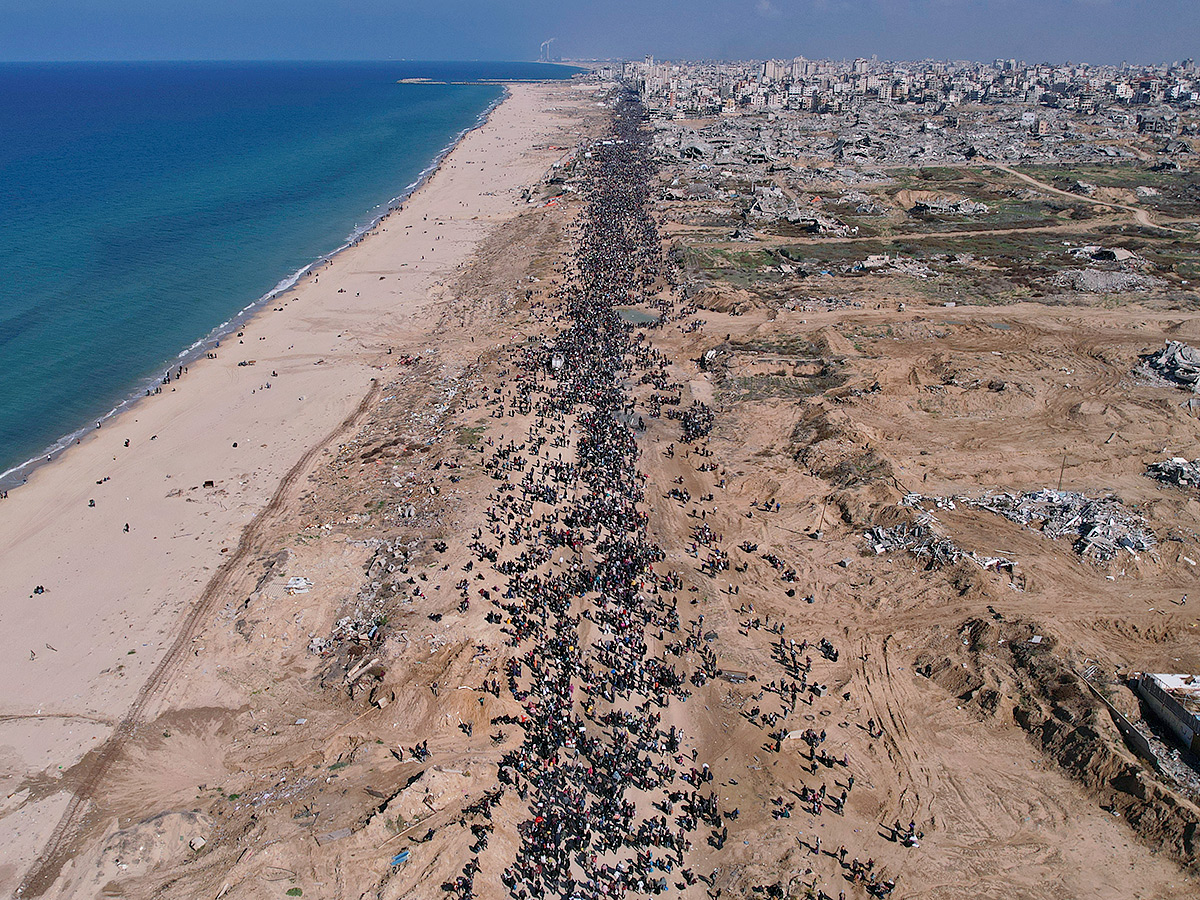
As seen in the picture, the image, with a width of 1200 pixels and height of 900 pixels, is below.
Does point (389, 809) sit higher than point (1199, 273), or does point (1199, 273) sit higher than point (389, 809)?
point (1199, 273)

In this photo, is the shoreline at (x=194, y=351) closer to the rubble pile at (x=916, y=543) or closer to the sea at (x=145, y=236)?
the sea at (x=145, y=236)

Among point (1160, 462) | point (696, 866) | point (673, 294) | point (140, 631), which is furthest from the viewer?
point (673, 294)

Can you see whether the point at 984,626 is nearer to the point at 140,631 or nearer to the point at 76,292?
the point at 140,631

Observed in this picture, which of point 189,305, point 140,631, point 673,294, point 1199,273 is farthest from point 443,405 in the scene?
point 1199,273

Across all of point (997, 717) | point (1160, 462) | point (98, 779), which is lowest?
point (98, 779)

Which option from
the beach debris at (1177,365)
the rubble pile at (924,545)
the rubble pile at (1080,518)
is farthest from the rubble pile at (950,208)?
the rubble pile at (924,545)

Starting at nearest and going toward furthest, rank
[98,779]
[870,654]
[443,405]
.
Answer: [98,779], [870,654], [443,405]
